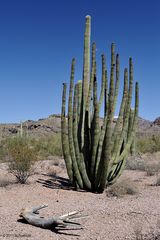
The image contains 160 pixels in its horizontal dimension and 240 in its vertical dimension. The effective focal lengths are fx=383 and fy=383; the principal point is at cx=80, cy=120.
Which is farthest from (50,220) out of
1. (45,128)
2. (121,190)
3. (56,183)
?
(45,128)

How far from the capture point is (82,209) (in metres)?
8.65

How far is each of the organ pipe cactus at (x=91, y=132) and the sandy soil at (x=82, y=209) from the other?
0.62 meters

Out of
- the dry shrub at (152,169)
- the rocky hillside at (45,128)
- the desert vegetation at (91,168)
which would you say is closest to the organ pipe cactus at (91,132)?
the desert vegetation at (91,168)

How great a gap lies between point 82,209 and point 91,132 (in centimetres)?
326

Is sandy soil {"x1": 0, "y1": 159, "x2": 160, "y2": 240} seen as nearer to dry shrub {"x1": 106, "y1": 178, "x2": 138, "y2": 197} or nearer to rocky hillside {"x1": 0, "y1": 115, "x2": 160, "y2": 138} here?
dry shrub {"x1": 106, "y1": 178, "x2": 138, "y2": 197}

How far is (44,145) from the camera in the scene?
28156 mm

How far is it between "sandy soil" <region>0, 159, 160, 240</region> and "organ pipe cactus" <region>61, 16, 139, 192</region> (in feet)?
2.03

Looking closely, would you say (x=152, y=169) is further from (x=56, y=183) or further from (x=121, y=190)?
(x=121, y=190)

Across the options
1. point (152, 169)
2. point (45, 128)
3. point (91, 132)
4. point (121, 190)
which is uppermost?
point (45, 128)

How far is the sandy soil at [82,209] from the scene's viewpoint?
6.72m

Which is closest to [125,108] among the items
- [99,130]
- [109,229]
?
[99,130]

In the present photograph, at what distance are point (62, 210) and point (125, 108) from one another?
15.6 feet

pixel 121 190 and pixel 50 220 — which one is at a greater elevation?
pixel 121 190

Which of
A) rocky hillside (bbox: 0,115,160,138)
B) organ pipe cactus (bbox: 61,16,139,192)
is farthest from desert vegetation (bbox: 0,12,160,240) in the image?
rocky hillside (bbox: 0,115,160,138)
